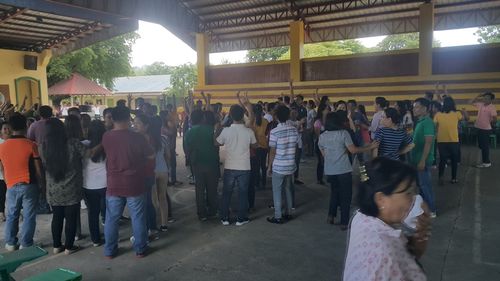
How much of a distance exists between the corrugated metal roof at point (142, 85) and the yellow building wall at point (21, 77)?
16922 mm

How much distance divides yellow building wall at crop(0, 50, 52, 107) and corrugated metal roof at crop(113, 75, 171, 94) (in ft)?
55.5

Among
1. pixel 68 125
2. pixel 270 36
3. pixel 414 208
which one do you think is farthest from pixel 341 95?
pixel 414 208

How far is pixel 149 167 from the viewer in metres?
4.56

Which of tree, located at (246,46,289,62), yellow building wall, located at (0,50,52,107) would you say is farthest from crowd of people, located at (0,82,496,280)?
tree, located at (246,46,289,62)

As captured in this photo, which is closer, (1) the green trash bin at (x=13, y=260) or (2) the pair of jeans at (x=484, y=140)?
(1) the green trash bin at (x=13, y=260)

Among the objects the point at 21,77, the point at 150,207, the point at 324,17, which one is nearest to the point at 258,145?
the point at 150,207

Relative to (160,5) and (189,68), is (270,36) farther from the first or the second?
(189,68)

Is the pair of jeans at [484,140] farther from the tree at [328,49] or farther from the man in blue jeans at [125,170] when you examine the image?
the tree at [328,49]

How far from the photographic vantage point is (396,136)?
15.8ft

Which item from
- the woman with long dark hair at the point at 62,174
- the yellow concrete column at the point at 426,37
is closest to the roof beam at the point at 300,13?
the yellow concrete column at the point at 426,37

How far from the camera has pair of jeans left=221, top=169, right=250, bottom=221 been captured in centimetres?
516

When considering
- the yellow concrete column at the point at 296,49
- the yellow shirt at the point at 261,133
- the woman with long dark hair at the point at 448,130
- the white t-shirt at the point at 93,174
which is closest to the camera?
the white t-shirt at the point at 93,174

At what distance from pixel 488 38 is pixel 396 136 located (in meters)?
44.9

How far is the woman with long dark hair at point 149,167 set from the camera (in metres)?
4.58
